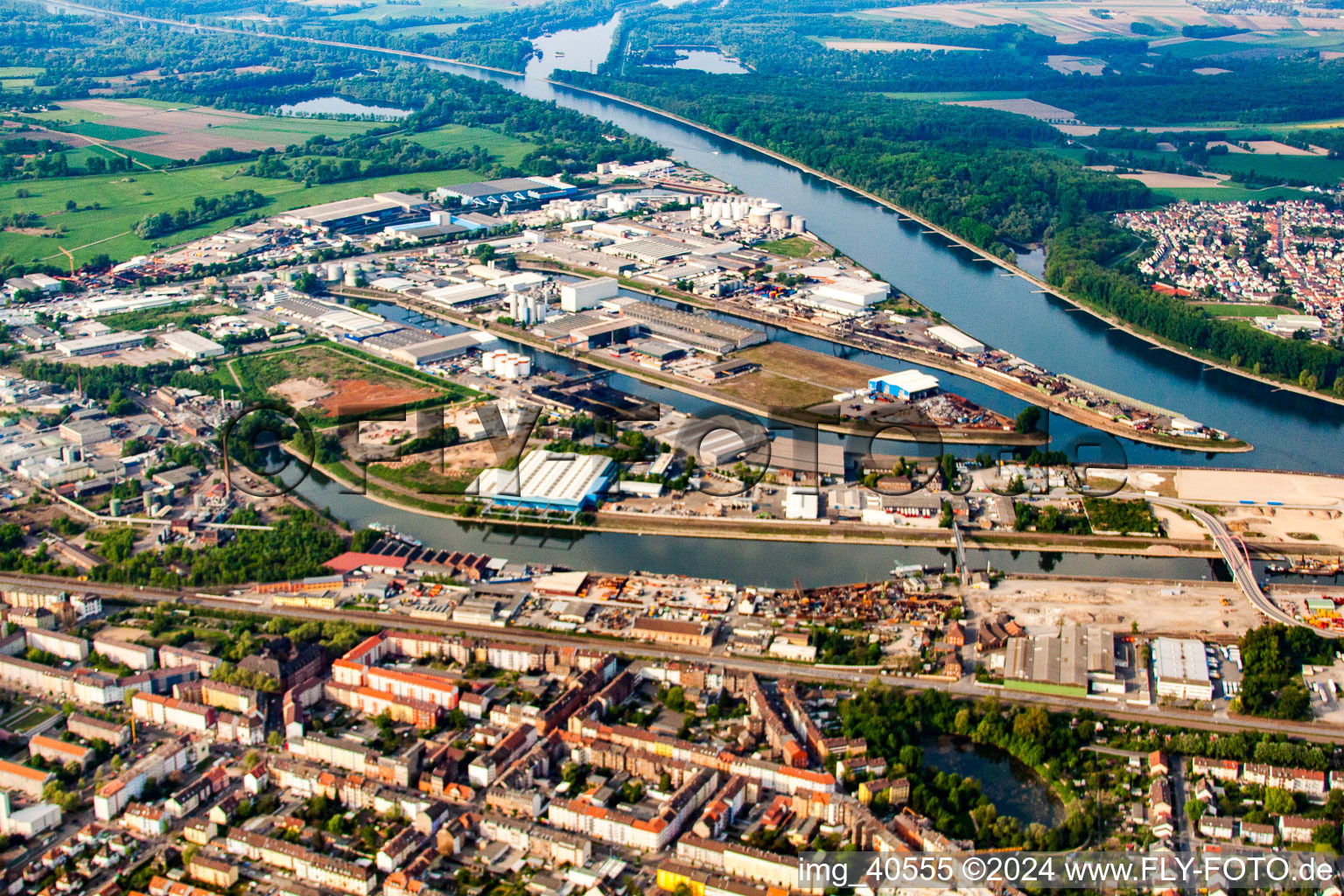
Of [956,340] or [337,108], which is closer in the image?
[956,340]

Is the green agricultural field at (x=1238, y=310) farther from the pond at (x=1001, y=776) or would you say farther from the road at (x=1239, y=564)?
the pond at (x=1001, y=776)

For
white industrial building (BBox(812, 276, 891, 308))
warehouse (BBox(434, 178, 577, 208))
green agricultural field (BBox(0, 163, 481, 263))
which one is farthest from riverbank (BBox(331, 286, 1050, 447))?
warehouse (BBox(434, 178, 577, 208))

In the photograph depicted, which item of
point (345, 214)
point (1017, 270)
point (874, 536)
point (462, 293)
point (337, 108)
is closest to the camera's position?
point (874, 536)

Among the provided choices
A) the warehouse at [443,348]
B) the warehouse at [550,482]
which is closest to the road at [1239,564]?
the warehouse at [550,482]

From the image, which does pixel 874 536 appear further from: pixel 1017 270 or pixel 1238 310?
pixel 1017 270

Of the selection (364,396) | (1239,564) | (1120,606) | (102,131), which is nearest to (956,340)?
(1239,564)

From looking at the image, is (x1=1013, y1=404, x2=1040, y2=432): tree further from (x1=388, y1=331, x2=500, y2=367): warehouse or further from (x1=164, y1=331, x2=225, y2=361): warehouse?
(x1=164, y1=331, x2=225, y2=361): warehouse
